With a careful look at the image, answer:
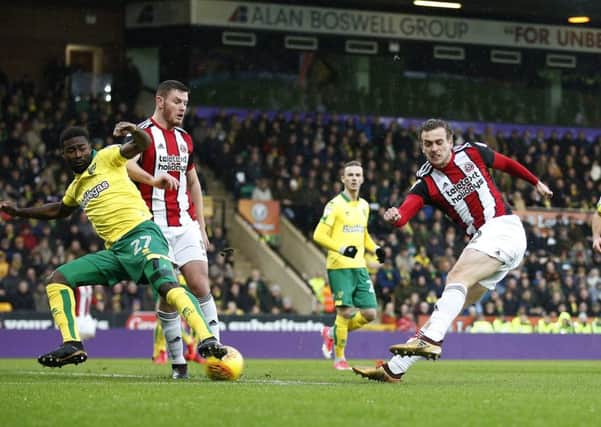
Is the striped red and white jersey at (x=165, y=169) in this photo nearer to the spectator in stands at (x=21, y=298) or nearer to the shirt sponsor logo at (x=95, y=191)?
the shirt sponsor logo at (x=95, y=191)

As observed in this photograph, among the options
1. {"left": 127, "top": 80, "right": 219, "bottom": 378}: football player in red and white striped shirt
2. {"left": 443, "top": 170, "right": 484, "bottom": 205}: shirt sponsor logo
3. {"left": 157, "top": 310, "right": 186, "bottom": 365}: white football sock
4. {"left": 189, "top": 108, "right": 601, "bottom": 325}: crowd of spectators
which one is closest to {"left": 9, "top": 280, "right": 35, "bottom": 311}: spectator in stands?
{"left": 189, "top": 108, "right": 601, "bottom": 325}: crowd of spectators

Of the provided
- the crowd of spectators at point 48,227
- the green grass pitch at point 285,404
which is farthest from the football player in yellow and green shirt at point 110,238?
the crowd of spectators at point 48,227

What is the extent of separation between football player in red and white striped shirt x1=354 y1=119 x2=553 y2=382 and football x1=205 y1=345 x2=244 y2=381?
1046 millimetres

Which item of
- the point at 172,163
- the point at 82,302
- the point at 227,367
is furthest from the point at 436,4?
the point at 227,367

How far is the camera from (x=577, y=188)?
3525cm

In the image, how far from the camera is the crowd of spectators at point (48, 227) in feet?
78.5

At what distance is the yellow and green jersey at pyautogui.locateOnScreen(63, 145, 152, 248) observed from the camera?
10.8m

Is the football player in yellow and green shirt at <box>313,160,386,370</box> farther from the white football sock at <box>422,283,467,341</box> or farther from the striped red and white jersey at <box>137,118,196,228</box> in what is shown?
the white football sock at <box>422,283,467,341</box>

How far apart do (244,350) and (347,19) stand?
14390 mm

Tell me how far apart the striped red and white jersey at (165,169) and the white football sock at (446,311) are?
259cm

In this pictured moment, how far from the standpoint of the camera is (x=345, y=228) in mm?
16844

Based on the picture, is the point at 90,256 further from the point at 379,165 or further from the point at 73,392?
the point at 379,165

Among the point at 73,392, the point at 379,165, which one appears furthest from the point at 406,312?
the point at 73,392

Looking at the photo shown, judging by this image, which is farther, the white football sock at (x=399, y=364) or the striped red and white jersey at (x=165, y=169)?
the striped red and white jersey at (x=165, y=169)
